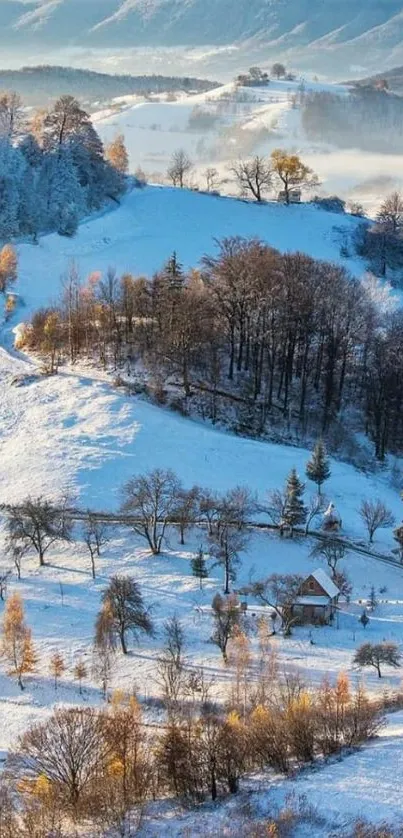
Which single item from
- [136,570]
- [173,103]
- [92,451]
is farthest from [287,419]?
[173,103]

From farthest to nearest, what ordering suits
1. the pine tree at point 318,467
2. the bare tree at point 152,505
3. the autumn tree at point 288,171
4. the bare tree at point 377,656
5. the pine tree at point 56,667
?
1. the autumn tree at point 288,171
2. the pine tree at point 318,467
3. the bare tree at point 152,505
4. the pine tree at point 56,667
5. the bare tree at point 377,656

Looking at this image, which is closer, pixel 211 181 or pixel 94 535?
pixel 94 535

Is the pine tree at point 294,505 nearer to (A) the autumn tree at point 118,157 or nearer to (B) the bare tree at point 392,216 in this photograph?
(B) the bare tree at point 392,216

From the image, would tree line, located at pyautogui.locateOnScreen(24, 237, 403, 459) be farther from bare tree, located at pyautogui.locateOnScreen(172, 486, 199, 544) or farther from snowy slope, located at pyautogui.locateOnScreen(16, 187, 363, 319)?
bare tree, located at pyautogui.locateOnScreen(172, 486, 199, 544)

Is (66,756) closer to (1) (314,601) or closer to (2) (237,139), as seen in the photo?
(1) (314,601)

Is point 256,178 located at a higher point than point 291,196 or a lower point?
higher

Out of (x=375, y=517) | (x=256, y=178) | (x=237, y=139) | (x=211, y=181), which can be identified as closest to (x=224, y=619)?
(x=375, y=517)

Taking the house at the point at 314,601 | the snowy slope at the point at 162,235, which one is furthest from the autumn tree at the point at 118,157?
the house at the point at 314,601

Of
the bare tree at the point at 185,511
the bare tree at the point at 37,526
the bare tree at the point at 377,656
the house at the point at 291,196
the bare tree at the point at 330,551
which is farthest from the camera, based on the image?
the house at the point at 291,196
